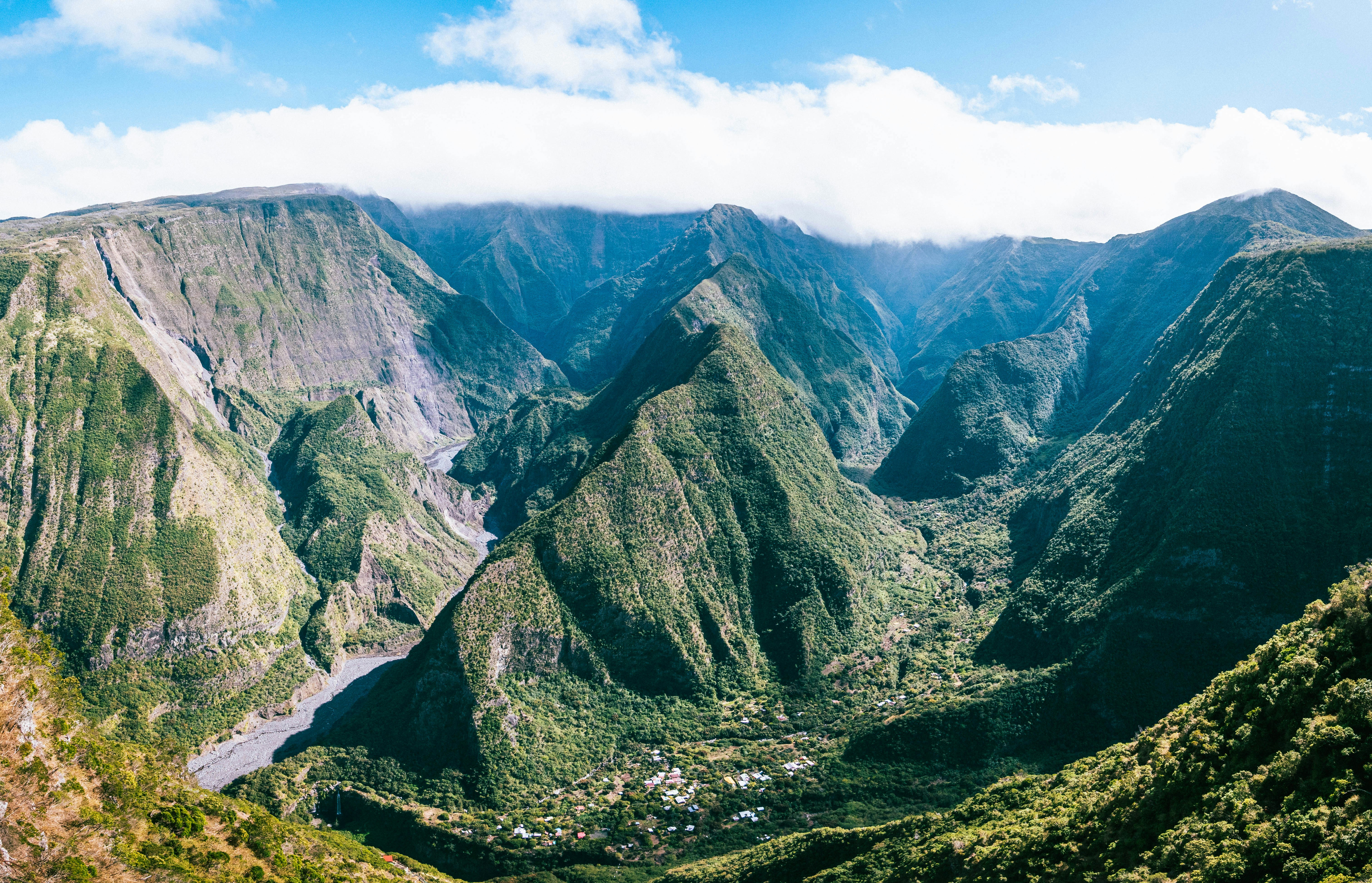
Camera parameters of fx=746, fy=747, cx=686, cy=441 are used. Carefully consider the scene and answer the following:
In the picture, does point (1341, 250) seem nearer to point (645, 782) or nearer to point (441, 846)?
point (645, 782)

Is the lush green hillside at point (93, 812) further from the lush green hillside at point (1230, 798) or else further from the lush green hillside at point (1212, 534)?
the lush green hillside at point (1212, 534)

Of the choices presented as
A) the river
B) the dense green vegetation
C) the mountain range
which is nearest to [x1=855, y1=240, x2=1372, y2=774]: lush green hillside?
the mountain range

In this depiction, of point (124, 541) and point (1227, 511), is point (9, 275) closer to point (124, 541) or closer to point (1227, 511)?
point (124, 541)

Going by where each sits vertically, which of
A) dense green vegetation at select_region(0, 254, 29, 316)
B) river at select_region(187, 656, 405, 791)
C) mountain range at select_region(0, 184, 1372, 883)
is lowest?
river at select_region(187, 656, 405, 791)

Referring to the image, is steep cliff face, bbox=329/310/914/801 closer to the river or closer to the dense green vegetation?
the river

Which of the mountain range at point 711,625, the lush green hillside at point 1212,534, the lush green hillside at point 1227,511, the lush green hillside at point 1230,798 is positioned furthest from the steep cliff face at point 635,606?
the lush green hillside at point 1230,798

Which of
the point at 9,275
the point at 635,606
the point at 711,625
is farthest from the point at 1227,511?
the point at 9,275
